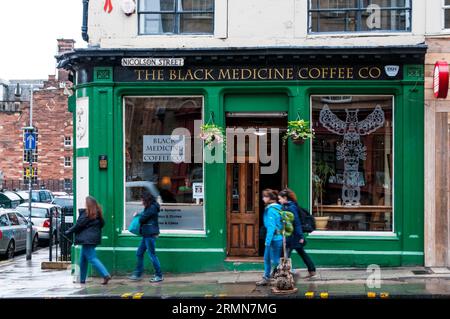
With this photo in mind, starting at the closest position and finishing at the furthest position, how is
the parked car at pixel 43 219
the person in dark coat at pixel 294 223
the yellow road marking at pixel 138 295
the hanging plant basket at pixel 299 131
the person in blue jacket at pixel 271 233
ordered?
the yellow road marking at pixel 138 295 → the person in blue jacket at pixel 271 233 → the person in dark coat at pixel 294 223 → the hanging plant basket at pixel 299 131 → the parked car at pixel 43 219

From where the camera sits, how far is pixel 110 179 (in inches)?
605

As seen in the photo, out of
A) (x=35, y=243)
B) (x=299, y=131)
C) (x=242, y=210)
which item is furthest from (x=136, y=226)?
(x=35, y=243)

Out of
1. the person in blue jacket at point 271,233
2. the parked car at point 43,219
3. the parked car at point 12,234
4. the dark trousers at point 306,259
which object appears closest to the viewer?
the person in blue jacket at point 271,233

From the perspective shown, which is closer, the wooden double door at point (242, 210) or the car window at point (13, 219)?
the wooden double door at point (242, 210)

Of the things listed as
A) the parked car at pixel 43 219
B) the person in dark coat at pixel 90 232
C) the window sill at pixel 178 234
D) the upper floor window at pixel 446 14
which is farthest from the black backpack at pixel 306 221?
the parked car at pixel 43 219

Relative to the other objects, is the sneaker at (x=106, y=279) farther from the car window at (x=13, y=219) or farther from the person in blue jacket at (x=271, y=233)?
the car window at (x=13, y=219)

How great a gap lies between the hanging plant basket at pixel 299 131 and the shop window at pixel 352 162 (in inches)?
17.8

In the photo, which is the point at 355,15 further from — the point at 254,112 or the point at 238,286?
the point at 238,286

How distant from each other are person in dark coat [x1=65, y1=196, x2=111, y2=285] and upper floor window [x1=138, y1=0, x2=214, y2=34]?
4005 millimetres

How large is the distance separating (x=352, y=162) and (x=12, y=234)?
11386 mm

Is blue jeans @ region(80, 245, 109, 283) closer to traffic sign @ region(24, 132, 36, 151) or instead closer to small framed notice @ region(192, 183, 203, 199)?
small framed notice @ region(192, 183, 203, 199)

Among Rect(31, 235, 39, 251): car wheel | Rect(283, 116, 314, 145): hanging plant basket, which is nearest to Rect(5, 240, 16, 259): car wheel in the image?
Rect(31, 235, 39, 251): car wheel

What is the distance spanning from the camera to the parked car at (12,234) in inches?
841
